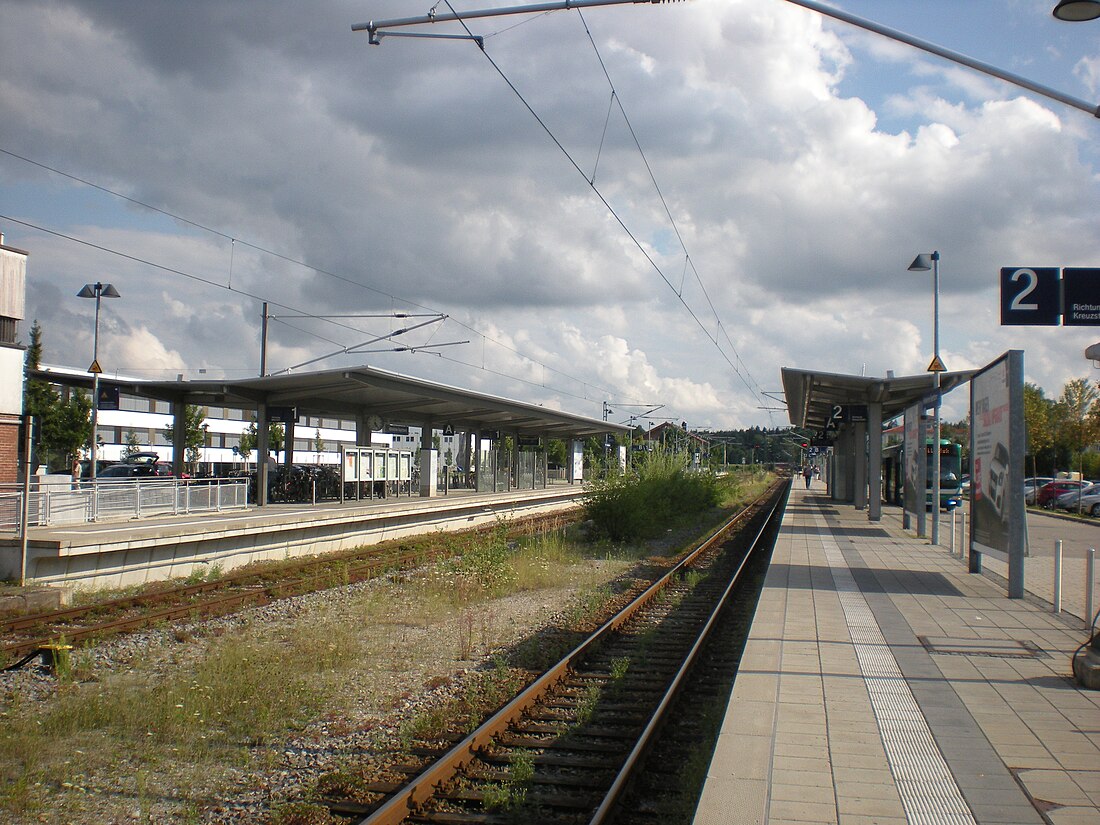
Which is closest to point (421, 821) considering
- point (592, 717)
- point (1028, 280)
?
point (592, 717)

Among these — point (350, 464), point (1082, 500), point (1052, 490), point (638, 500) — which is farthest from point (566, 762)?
point (1052, 490)

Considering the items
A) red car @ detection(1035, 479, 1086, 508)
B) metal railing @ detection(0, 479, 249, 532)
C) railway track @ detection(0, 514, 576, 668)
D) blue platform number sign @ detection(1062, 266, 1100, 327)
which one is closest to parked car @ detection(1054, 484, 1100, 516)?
red car @ detection(1035, 479, 1086, 508)

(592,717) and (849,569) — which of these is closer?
(592,717)

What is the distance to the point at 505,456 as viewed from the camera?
1709 inches

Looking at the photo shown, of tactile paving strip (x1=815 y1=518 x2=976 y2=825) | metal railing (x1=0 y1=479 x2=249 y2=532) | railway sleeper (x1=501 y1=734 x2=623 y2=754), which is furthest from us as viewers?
metal railing (x1=0 y1=479 x2=249 y2=532)

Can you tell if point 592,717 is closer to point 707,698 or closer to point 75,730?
point 707,698

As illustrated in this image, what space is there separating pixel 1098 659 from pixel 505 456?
3648 cm

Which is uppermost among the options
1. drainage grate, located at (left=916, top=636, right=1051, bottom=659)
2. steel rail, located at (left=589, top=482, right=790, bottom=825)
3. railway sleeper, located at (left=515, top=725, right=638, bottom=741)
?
drainage grate, located at (left=916, top=636, right=1051, bottom=659)

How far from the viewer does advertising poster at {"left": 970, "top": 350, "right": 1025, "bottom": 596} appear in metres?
11.9

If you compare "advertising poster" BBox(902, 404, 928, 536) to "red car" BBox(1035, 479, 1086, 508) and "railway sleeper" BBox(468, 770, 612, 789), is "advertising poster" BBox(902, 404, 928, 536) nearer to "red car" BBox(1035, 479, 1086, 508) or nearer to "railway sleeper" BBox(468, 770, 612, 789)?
"railway sleeper" BBox(468, 770, 612, 789)

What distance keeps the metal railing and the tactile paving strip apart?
13.2 m

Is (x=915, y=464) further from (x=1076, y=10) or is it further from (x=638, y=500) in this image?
(x=1076, y=10)

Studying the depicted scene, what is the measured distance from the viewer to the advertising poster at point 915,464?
21319 mm

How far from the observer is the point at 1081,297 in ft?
31.3
